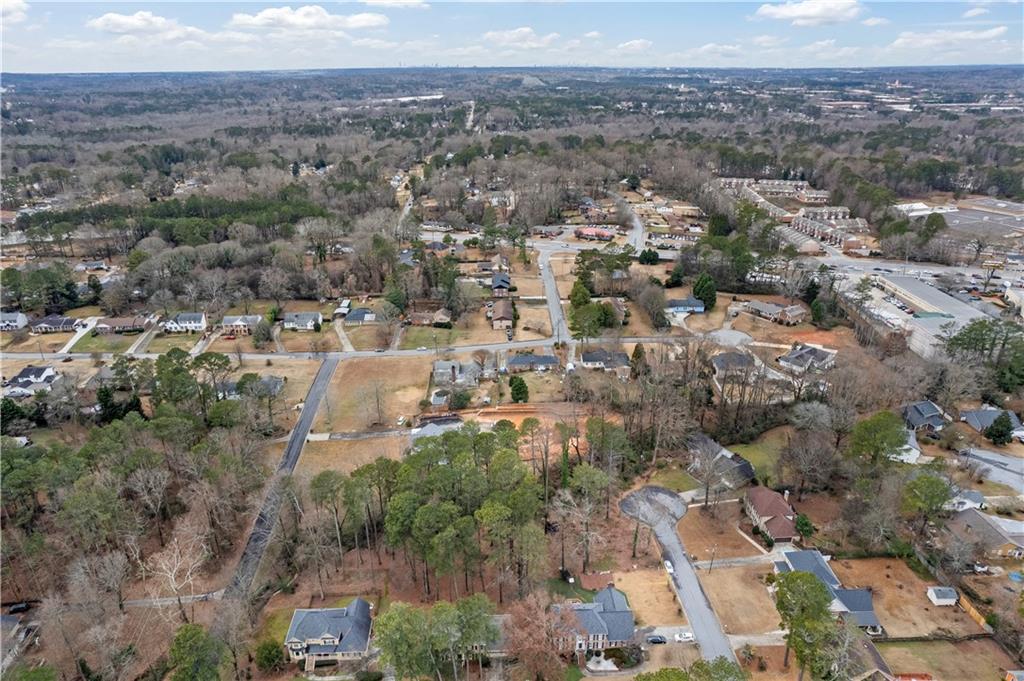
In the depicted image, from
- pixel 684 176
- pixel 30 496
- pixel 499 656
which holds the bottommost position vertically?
pixel 499 656

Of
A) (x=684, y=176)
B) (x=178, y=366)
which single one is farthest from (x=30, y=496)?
(x=684, y=176)

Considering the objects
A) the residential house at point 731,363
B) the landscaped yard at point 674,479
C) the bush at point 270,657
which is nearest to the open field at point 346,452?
the bush at point 270,657

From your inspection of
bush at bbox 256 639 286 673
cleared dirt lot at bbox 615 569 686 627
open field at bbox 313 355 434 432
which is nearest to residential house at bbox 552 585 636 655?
cleared dirt lot at bbox 615 569 686 627

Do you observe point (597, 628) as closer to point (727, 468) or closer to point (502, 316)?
point (727, 468)

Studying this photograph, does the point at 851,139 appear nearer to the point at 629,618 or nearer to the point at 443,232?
the point at 443,232

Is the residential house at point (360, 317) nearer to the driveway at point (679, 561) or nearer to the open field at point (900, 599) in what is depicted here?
the driveway at point (679, 561)

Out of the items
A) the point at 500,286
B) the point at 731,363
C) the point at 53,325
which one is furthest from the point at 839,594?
the point at 53,325
